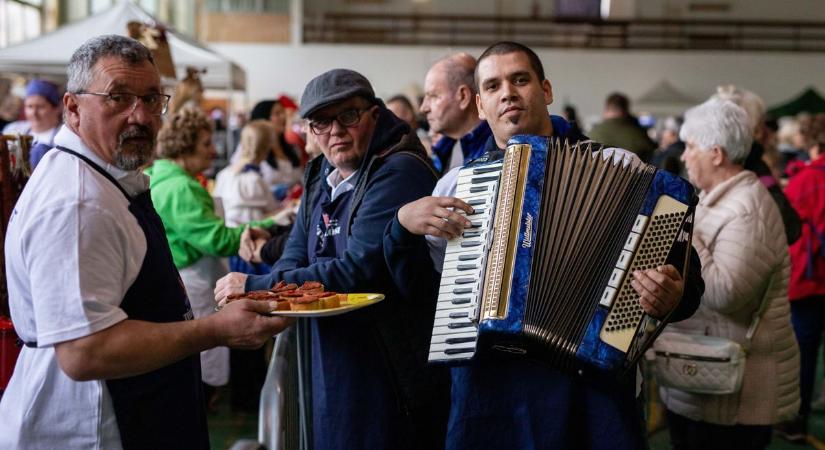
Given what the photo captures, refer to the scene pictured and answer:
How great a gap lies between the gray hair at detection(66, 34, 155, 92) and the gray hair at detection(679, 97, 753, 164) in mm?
2156

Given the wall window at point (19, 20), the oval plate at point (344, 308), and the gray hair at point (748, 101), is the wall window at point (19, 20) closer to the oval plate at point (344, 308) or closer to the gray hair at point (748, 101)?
the gray hair at point (748, 101)

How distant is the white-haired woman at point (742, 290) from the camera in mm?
3244

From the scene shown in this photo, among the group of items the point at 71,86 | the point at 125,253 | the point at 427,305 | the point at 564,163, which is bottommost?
the point at 427,305

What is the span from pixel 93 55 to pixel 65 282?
53 centimetres

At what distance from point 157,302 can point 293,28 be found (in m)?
23.3

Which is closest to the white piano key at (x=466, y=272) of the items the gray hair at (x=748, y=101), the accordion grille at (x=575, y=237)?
the accordion grille at (x=575, y=237)

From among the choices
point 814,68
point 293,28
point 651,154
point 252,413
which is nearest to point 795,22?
point 814,68

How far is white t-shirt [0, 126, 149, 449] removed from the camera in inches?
70.6

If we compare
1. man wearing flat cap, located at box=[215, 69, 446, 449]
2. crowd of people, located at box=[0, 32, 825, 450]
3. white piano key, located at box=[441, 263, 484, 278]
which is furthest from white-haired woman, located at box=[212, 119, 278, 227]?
white piano key, located at box=[441, 263, 484, 278]

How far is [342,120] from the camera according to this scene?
284 cm

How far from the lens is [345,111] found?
9.31 ft

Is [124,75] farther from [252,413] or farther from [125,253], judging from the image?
[252,413]

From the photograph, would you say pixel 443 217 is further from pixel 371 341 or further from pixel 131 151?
pixel 131 151

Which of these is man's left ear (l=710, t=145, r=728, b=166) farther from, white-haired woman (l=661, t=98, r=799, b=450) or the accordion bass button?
the accordion bass button
